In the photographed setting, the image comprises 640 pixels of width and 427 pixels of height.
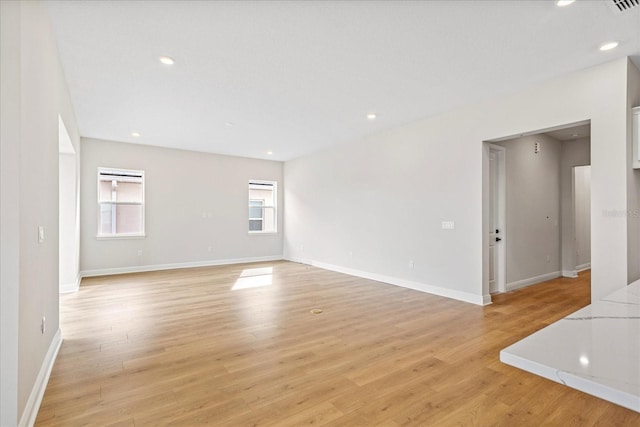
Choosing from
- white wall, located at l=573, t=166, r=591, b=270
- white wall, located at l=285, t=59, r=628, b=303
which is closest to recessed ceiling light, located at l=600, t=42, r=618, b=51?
white wall, located at l=285, t=59, r=628, b=303

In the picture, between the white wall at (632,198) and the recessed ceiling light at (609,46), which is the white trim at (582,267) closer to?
the white wall at (632,198)

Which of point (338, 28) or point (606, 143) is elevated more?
point (338, 28)

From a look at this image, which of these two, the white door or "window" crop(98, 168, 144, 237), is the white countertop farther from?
"window" crop(98, 168, 144, 237)

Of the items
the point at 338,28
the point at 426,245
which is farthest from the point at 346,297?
the point at 338,28

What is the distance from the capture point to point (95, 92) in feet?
13.2

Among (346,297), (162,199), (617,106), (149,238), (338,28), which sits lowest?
(346,297)

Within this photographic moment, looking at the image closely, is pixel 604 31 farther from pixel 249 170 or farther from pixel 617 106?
pixel 249 170

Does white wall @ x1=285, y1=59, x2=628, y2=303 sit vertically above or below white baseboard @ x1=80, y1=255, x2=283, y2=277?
above

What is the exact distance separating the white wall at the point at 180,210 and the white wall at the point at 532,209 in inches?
223

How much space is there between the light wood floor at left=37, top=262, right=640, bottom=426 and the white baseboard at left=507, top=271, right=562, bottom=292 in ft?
0.87

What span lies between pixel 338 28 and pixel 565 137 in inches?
218

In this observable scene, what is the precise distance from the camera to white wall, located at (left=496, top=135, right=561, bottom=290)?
206 inches

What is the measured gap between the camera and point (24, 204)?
1836 millimetres

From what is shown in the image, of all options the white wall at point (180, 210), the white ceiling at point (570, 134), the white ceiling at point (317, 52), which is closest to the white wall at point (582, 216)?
the white ceiling at point (570, 134)
